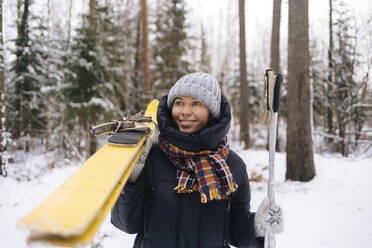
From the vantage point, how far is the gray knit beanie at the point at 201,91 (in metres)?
1.59

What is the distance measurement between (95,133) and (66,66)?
30.6 ft

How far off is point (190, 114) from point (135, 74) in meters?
16.8

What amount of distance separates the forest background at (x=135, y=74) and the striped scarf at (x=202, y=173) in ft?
15.6

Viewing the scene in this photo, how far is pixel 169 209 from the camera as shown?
142 centimetres

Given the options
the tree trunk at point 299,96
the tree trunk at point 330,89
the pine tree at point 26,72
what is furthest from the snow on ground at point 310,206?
the pine tree at point 26,72

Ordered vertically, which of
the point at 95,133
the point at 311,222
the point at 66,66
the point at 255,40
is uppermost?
the point at 255,40

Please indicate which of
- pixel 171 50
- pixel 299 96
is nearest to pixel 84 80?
pixel 171 50

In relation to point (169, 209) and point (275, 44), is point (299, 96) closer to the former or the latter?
point (169, 209)

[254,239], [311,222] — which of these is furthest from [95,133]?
[311,222]

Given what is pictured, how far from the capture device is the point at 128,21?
58.3 ft

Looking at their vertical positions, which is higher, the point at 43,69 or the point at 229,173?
the point at 43,69

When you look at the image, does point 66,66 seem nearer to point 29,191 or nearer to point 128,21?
point 29,191

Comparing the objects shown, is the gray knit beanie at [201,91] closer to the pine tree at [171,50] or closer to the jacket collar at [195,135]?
the jacket collar at [195,135]

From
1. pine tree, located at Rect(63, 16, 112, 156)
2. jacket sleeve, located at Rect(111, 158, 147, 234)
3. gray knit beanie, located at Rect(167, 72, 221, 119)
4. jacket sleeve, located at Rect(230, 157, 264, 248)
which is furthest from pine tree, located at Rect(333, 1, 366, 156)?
jacket sleeve, located at Rect(111, 158, 147, 234)
